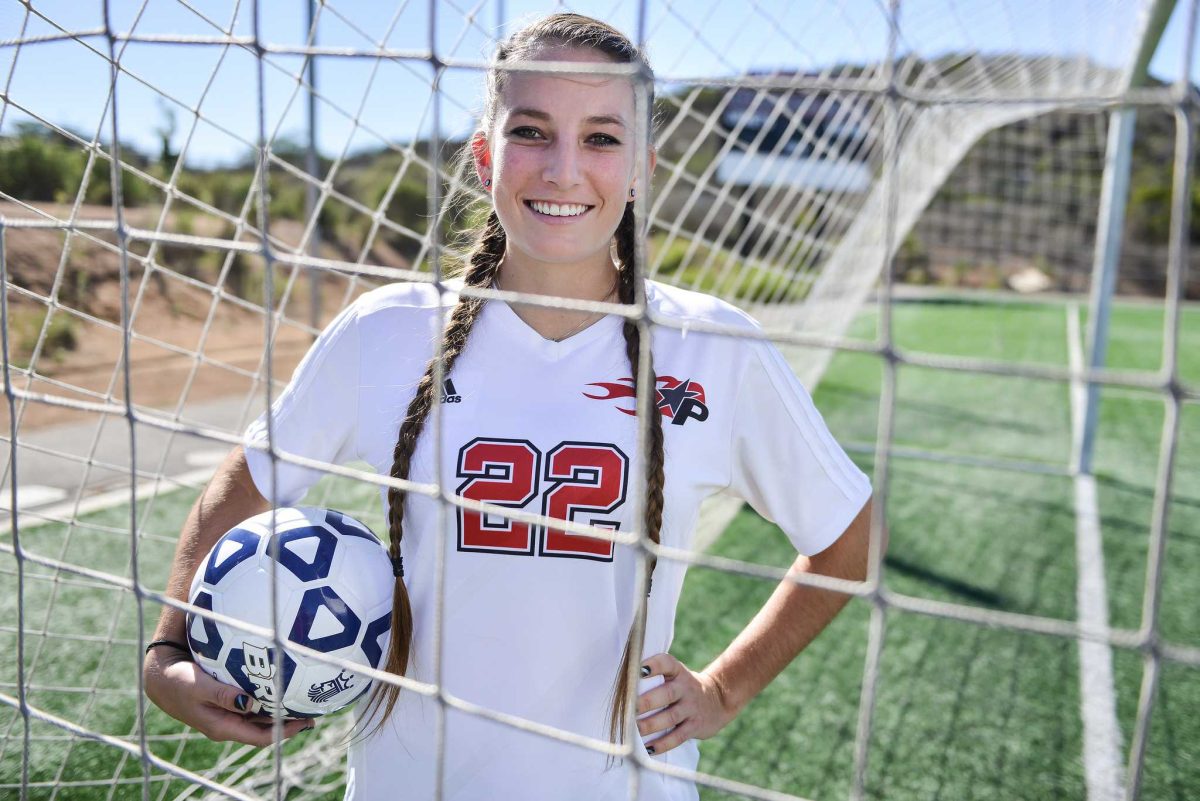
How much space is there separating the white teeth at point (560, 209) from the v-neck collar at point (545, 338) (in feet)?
0.71

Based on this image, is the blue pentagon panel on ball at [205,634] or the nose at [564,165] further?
the blue pentagon panel on ball at [205,634]

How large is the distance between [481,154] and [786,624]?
2.90 feet

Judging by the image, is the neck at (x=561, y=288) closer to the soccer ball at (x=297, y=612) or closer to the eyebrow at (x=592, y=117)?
the eyebrow at (x=592, y=117)

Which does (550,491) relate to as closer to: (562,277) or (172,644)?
(562,277)

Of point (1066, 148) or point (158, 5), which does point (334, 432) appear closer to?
point (158, 5)

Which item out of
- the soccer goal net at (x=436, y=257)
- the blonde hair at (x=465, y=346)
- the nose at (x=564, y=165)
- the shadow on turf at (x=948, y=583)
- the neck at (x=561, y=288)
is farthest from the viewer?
the shadow on turf at (x=948, y=583)

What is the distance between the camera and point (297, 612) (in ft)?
4.25

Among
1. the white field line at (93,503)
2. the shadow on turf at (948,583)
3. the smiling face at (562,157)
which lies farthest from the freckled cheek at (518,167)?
the white field line at (93,503)

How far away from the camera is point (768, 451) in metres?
1.37

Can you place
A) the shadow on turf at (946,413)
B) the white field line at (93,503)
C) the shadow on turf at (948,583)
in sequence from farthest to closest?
the shadow on turf at (946,413), the white field line at (93,503), the shadow on turf at (948,583)

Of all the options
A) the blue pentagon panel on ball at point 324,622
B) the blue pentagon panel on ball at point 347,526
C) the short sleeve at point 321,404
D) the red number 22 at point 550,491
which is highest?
the short sleeve at point 321,404

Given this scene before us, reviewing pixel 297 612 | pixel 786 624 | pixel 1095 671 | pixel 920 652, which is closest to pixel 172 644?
pixel 297 612

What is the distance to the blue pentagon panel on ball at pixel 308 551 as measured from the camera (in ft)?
4.32

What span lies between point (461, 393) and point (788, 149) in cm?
353
